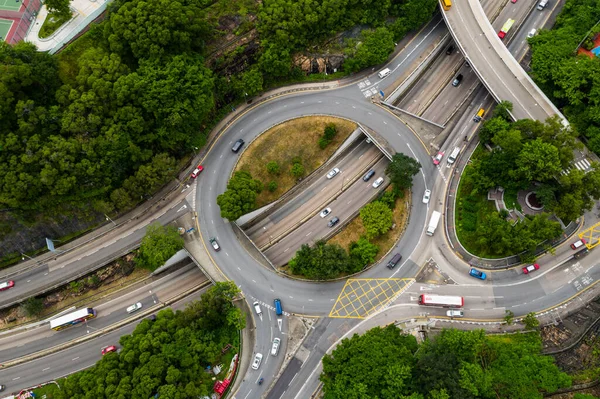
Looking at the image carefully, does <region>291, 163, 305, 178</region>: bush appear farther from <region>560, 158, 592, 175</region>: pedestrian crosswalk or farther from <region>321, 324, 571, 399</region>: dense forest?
<region>560, 158, 592, 175</region>: pedestrian crosswalk

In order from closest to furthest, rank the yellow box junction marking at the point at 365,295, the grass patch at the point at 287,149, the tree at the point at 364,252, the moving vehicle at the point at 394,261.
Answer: the yellow box junction marking at the point at 365,295 → the tree at the point at 364,252 → the moving vehicle at the point at 394,261 → the grass patch at the point at 287,149

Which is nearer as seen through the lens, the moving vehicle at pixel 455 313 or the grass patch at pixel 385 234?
the moving vehicle at pixel 455 313

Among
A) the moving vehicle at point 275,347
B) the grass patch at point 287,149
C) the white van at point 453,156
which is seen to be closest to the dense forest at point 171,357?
the moving vehicle at point 275,347

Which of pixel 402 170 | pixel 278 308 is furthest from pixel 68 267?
pixel 402 170

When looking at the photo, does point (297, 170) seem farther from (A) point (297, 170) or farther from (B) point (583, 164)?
(B) point (583, 164)

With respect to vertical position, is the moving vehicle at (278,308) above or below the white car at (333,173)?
below

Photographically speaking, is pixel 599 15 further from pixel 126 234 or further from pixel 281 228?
pixel 126 234

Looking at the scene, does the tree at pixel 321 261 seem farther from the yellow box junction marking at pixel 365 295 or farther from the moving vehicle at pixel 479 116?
the moving vehicle at pixel 479 116
